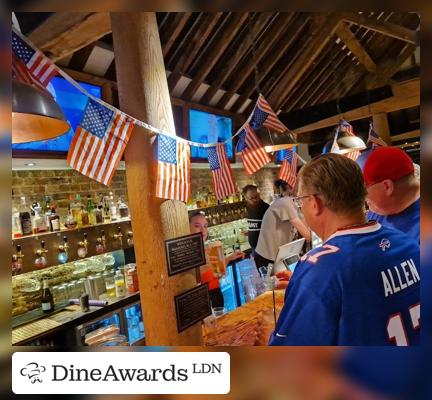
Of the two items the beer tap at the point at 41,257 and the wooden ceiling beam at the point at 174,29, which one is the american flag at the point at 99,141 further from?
the wooden ceiling beam at the point at 174,29

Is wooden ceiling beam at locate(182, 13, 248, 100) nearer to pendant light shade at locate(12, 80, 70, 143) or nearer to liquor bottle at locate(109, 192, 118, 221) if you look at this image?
liquor bottle at locate(109, 192, 118, 221)

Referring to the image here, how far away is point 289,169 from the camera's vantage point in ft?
16.4

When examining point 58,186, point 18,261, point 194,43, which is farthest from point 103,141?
point 194,43

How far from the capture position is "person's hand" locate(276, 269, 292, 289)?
2.36 meters

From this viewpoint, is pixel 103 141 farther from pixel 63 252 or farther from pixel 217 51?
pixel 217 51

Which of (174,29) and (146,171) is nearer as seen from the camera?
(146,171)

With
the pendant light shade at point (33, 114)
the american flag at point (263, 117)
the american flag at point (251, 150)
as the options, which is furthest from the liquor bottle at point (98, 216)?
the pendant light shade at point (33, 114)

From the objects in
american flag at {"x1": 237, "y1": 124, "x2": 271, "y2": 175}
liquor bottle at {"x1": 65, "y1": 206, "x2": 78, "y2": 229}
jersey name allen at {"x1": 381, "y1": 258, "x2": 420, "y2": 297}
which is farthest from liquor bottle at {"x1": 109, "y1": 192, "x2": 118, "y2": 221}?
jersey name allen at {"x1": 381, "y1": 258, "x2": 420, "y2": 297}

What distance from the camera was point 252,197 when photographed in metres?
4.59

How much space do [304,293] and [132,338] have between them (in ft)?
10.1

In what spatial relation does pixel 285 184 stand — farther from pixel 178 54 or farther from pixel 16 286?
pixel 16 286

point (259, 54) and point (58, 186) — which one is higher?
point (259, 54)

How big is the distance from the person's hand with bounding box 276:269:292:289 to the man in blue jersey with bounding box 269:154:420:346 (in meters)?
1.08

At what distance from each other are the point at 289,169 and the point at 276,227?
1.29 meters
